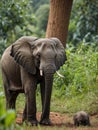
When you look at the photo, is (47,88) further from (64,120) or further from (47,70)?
(64,120)

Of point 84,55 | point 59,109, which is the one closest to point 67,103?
point 59,109

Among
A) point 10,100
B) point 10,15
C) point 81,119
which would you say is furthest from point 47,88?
point 10,15

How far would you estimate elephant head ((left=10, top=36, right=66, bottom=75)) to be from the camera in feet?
22.8

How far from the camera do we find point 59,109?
32.2 ft

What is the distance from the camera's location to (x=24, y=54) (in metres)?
7.39

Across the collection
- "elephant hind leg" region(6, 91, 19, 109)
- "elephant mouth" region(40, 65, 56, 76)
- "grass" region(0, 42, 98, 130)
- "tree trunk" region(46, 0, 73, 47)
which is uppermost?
"elephant mouth" region(40, 65, 56, 76)

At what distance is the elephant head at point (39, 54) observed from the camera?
22.8 ft

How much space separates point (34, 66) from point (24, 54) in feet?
1.01

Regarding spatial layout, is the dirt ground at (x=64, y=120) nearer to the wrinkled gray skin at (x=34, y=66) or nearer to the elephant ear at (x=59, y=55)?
the wrinkled gray skin at (x=34, y=66)

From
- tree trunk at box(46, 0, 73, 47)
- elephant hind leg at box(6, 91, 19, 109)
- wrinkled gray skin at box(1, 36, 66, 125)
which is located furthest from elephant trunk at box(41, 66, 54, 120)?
tree trunk at box(46, 0, 73, 47)

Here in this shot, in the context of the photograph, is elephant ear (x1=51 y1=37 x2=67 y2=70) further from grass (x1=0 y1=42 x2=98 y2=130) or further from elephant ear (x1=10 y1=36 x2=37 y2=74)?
grass (x1=0 y1=42 x2=98 y2=130)

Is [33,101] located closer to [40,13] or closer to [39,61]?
[39,61]

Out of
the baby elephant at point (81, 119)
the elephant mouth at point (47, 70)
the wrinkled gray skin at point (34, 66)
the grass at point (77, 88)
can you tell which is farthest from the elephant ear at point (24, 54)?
the grass at point (77, 88)

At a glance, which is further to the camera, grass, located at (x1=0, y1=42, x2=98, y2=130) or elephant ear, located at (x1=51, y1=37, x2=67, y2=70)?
grass, located at (x1=0, y1=42, x2=98, y2=130)
